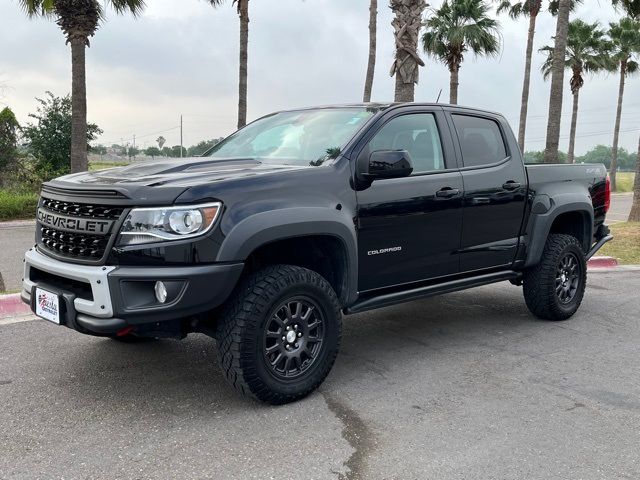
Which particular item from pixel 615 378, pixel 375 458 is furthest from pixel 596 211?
pixel 375 458

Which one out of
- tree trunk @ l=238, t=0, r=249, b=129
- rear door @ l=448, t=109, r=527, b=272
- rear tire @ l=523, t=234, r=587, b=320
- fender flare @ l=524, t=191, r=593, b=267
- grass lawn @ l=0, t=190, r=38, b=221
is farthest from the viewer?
tree trunk @ l=238, t=0, r=249, b=129

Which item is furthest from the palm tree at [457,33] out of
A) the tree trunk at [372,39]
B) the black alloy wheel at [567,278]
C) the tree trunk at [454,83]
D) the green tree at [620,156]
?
the green tree at [620,156]

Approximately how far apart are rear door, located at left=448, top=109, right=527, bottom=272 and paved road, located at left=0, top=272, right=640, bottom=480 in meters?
0.79

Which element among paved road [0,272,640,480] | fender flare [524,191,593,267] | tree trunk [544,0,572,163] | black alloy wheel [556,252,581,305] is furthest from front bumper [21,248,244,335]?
tree trunk [544,0,572,163]

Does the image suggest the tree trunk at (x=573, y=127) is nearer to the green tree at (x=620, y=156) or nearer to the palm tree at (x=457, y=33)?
the palm tree at (x=457, y=33)

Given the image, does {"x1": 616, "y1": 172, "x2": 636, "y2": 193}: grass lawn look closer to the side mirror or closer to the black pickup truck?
the black pickup truck

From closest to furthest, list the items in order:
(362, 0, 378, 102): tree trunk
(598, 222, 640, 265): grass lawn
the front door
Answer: the front door → (598, 222, 640, 265): grass lawn → (362, 0, 378, 102): tree trunk

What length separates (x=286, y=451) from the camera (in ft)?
10.7

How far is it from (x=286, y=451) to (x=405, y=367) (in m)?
1.61

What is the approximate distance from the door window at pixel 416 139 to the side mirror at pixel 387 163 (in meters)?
0.37

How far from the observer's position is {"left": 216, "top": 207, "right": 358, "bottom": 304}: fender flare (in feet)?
11.5

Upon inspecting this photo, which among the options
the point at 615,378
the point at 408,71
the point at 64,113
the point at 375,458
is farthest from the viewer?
the point at 64,113

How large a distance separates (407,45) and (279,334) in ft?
26.7

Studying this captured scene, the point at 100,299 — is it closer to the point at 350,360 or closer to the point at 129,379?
the point at 129,379
